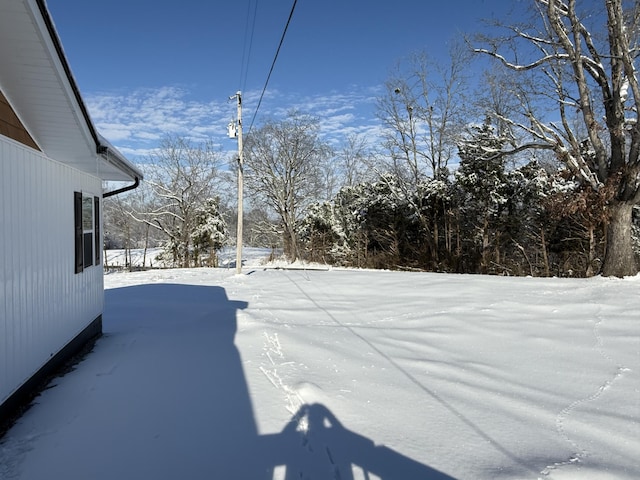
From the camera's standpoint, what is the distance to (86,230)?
5.15 meters

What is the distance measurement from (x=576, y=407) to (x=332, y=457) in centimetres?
206

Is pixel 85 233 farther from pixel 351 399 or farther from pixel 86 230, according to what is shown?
pixel 351 399

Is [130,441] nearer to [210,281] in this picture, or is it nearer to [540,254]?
[210,281]

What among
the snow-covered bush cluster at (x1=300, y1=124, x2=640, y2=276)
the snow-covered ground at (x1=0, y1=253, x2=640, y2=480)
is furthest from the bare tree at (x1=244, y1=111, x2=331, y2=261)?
the snow-covered ground at (x1=0, y1=253, x2=640, y2=480)

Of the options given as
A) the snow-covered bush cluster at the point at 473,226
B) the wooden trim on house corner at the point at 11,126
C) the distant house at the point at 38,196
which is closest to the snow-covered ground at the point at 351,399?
the distant house at the point at 38,196

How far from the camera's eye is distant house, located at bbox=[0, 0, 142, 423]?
9.47 feet

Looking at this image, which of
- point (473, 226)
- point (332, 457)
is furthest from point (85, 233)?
point (473, 226)

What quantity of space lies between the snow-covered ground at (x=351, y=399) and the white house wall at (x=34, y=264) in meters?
0.46

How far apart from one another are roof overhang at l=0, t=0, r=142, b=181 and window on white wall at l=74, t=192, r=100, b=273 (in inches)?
28.6

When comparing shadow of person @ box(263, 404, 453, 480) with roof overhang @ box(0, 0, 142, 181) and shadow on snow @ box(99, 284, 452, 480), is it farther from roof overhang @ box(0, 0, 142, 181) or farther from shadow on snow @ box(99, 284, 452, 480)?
roof overhang @ box(0, 0, 142, 181)

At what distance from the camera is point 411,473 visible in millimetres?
2299

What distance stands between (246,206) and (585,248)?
19.4 m

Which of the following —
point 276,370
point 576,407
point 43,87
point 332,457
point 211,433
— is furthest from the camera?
point 276,370

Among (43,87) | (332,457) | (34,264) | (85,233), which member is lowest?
(332,457)
